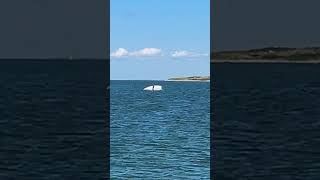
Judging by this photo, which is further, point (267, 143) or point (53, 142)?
point (267, 143)

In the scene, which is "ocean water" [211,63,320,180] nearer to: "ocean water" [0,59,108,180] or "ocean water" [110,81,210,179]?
"ocean water" [110,81,210,179]

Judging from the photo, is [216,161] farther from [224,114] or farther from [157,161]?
[224,114]

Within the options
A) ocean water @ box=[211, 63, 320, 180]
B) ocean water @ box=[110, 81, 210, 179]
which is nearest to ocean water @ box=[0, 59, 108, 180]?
ocean water @ box=[110, 81, 210, 179]

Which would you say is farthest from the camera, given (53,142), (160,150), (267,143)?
(267,143)

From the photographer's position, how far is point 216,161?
45156mm

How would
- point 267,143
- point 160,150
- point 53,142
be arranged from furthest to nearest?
point 267,143, point 53,142, point 160,150

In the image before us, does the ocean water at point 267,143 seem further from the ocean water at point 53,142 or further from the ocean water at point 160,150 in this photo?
the ocean water at point 53,142

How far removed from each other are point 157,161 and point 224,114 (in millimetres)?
40171

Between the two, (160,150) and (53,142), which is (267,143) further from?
(53,142)

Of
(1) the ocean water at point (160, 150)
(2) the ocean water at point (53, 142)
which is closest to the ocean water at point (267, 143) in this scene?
(1) the ocean water at point (160, 150)

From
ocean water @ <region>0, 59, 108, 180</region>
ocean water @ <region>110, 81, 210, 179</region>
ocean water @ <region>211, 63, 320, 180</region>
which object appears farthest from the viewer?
ocean water @ <region>110, 81, 210, 179</region>

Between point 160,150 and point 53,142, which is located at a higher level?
point 53,142

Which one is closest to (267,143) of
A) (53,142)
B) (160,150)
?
(160,150)

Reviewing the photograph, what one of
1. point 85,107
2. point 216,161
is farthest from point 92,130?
point 85,107
